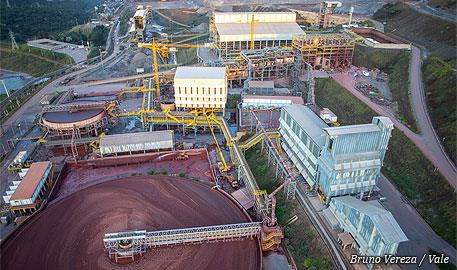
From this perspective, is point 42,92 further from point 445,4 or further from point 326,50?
point 445,4

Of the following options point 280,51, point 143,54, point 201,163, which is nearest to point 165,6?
point 143,54

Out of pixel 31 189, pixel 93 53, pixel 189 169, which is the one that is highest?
pixel 93 53

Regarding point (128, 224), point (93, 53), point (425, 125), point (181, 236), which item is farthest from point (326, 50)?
point (93, 53)

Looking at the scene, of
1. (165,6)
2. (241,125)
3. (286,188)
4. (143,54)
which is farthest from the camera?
(165,6)

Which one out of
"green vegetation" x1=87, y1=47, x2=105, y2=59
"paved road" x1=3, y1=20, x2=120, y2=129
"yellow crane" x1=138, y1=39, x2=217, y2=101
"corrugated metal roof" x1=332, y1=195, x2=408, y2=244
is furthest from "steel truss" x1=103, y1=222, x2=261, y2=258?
"green vegetation" x1=87, y1=47, x2=105, y2=59

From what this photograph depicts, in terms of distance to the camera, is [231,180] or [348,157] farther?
[231,180]

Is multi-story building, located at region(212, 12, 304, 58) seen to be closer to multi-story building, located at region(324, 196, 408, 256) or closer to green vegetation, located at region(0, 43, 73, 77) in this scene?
green vegetation, located at region(0, 43, 73, 77)

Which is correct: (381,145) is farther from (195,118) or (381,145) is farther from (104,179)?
(104,179)

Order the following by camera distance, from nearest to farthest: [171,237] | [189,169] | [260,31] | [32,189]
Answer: [171,237], [32,189], [189,169], [260,31]
